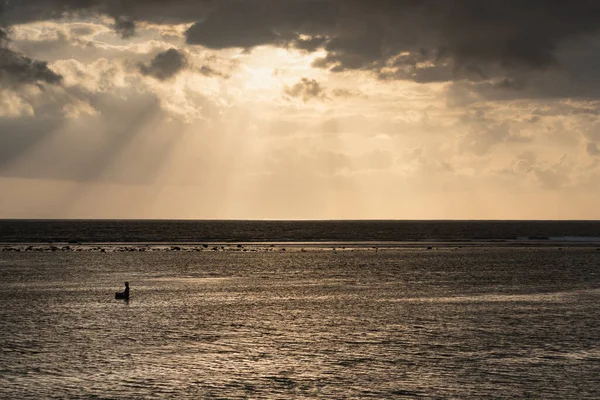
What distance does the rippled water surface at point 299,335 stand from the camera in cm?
3684

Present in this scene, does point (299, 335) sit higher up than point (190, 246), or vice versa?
point (190, 246)

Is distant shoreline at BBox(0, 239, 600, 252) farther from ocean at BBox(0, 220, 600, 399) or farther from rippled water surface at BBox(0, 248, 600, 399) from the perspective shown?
rippled water surface at BBox(0, 248, 600, 399)

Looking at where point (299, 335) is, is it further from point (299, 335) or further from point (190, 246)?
point (190, 246)

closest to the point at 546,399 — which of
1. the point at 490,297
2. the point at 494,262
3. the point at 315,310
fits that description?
the point at 315,310

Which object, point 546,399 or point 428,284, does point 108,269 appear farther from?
point 546,399

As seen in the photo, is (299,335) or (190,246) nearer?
(299,335)

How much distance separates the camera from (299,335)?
50.4 m

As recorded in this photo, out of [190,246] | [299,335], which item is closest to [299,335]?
[299,335]

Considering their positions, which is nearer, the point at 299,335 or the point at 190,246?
the point at 299,335

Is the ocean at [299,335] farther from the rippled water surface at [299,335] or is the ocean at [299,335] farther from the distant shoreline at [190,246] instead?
the distant shoreline at [190,246]

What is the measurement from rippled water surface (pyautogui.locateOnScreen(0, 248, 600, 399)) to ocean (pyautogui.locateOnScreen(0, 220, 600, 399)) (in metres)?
0.12

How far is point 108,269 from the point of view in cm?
10269

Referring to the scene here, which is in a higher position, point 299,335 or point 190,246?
point 190,246

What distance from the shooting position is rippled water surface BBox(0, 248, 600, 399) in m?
36.8
